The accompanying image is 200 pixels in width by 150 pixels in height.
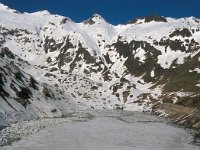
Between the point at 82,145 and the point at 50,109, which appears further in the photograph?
the point at 50,109

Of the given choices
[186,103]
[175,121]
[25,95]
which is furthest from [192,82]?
[25,95]

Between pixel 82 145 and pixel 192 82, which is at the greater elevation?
pixel 192 82

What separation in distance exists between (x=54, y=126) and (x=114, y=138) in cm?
1639

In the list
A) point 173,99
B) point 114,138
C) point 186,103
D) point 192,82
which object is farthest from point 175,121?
point 192,82

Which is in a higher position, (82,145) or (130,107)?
(130,107)

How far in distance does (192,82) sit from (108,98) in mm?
41370

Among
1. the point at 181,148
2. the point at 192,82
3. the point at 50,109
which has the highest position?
the point at 192,82

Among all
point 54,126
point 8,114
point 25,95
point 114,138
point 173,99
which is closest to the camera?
point 114,138

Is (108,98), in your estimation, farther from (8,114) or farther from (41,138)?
(41,138)

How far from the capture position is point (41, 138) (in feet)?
181

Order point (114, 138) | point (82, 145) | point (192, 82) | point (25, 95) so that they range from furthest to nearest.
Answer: point (192, 82), point (25, 95), point (114, 138), point (82, 145)

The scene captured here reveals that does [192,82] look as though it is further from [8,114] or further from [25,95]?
[8,114]

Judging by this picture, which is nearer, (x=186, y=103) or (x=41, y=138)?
(x=41, y=138)

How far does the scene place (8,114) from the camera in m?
76.7
